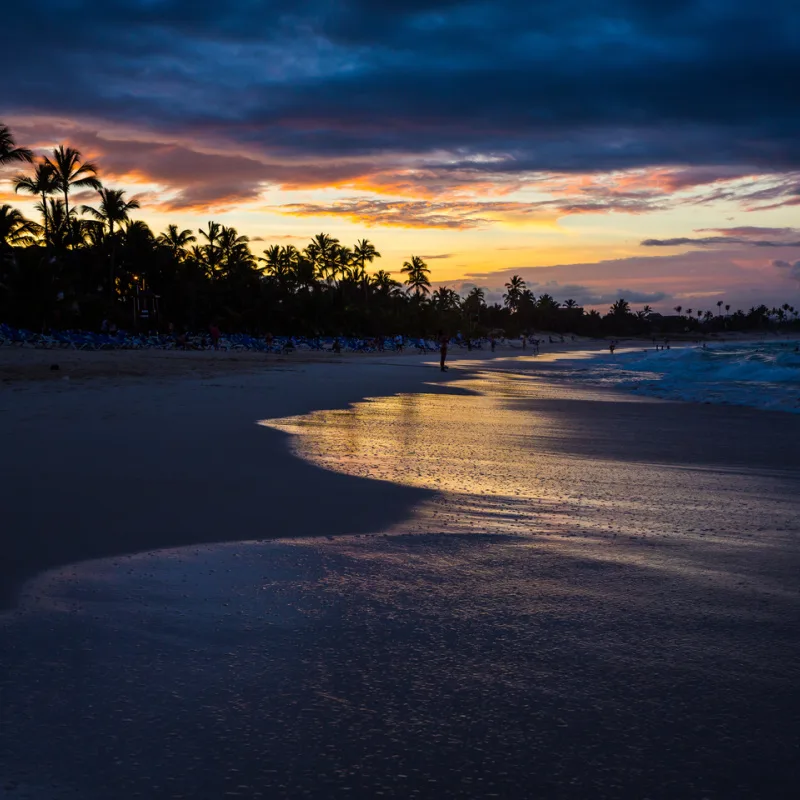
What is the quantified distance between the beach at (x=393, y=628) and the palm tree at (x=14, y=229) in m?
36.3

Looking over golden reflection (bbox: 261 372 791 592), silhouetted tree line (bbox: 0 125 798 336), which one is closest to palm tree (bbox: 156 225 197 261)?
silhouetted tree line (bbox: 0 125 798 336)

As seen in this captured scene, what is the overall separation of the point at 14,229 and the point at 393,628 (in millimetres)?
48495

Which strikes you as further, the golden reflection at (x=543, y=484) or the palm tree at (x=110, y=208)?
the palm tree at (x=110, y=208)

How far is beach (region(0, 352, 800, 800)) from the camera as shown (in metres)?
1.99

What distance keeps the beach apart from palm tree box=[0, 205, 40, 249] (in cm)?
3629

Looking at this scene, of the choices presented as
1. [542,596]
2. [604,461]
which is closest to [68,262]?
[604,461]

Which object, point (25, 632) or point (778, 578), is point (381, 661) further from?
point (778, 578)

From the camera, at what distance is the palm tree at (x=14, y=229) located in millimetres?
37938

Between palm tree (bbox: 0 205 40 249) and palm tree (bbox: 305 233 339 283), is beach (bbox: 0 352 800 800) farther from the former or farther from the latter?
palm tree (bbox: 305 233 339 283)

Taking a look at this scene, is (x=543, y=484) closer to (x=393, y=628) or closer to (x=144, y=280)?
(x=393, y=628)

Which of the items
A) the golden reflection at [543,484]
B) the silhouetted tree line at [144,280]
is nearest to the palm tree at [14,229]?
the silhouetted tree line at [144,280]

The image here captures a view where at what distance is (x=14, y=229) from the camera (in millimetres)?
44281

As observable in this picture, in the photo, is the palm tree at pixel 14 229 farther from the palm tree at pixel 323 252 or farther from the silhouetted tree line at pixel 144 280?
the palm tree at pixel 323 252

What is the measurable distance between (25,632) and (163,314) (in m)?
55.4
